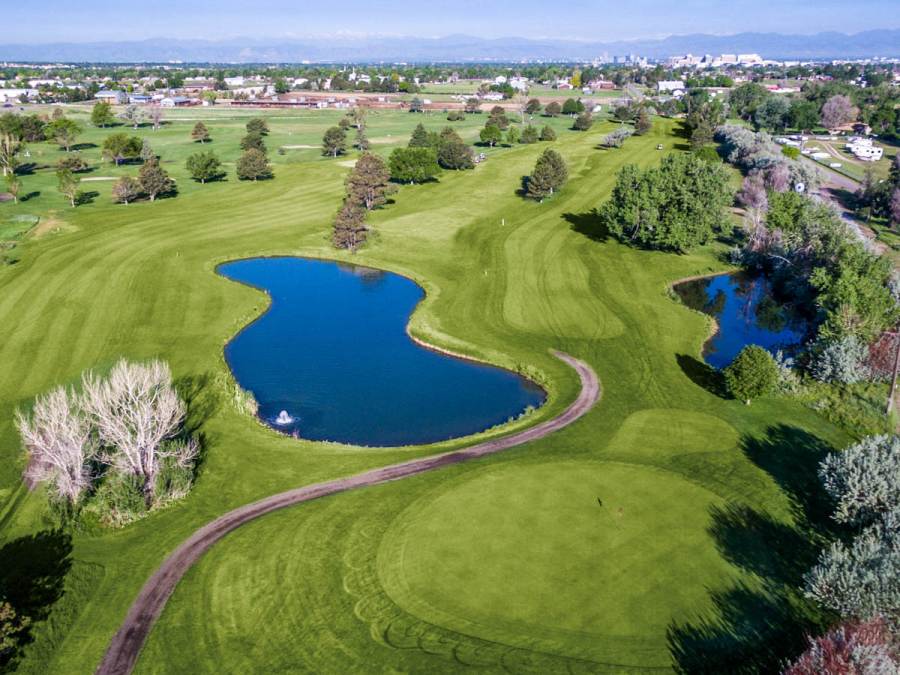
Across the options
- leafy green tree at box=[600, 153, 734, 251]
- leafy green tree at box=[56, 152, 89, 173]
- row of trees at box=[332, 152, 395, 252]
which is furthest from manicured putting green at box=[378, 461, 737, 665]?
leafy green tree at box=[56, 152, 89, 173]

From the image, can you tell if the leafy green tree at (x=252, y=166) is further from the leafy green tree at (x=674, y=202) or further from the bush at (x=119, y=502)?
the bush at (x=119, y=502)

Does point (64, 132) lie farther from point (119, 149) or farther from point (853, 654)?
point (853, 654)

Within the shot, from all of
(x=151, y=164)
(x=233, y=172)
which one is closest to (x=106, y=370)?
(x=151, y=164)

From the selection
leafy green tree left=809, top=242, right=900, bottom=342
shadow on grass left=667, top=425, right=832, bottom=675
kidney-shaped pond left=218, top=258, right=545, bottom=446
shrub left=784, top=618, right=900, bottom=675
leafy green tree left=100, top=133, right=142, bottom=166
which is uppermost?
leafy green tree left=100, top=133, right=142, bottom=166

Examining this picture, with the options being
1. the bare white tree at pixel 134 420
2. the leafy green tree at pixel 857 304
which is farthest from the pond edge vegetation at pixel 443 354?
the leafy green tree at pixel 857 304

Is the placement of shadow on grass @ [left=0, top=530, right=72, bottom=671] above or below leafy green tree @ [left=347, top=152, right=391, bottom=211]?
below

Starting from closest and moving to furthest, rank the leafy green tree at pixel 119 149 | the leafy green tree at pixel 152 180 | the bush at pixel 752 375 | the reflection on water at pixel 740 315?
the bush at pixel 752 375
the reflection on water at pixel 740 315
the leafy green tree at pixel 152 180
the leafy green tree at pixel 119 149

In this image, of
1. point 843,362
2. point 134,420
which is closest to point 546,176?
point 843,362

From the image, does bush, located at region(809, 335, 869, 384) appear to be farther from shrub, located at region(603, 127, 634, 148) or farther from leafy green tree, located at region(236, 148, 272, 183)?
shrub, located at region(603, 127, 634, 148)
